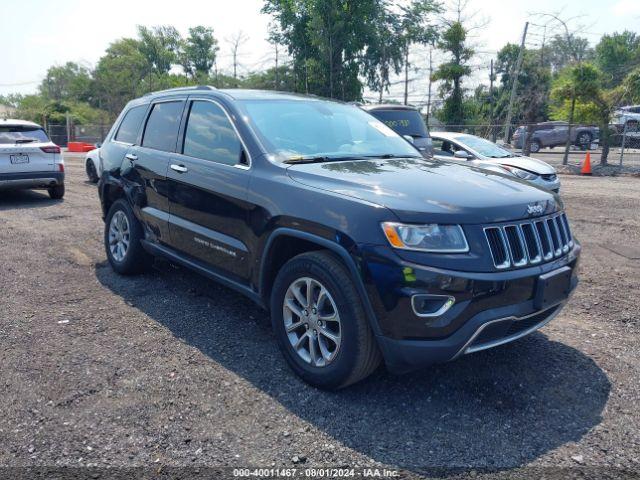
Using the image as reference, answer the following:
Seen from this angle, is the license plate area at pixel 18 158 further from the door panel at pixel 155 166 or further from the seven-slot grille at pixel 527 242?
the seven-slot grille at pixel 527 242

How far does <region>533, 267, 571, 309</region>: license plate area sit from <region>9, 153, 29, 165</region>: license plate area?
1009 centimetres

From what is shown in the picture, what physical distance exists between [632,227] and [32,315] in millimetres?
8137

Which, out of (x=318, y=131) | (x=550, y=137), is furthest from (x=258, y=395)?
(x=550, y=137)

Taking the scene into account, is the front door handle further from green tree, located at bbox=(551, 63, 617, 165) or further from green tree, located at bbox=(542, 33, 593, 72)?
green tree, located at bbox=(542, 33, 593, 72)

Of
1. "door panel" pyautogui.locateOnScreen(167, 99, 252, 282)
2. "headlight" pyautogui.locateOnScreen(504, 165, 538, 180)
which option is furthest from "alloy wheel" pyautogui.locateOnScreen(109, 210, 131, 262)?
"headlight" pyautogui.locateOnScreen(504, 165, 538, 180)

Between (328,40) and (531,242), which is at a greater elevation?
(328,40)


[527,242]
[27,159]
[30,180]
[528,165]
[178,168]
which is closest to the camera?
[527,242]

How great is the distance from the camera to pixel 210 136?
449 cm

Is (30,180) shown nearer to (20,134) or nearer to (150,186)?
(20,134)

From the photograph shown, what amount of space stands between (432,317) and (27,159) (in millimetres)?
9888

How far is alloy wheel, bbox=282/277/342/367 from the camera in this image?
3342mm

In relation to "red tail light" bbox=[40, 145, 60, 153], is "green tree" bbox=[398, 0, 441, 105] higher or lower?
higher

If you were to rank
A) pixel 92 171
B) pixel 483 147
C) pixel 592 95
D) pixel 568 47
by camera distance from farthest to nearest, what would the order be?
pixel 568 47 → pixel 592 95 → pixel 92 171 → pixel 483 147

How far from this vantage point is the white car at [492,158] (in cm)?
1072
